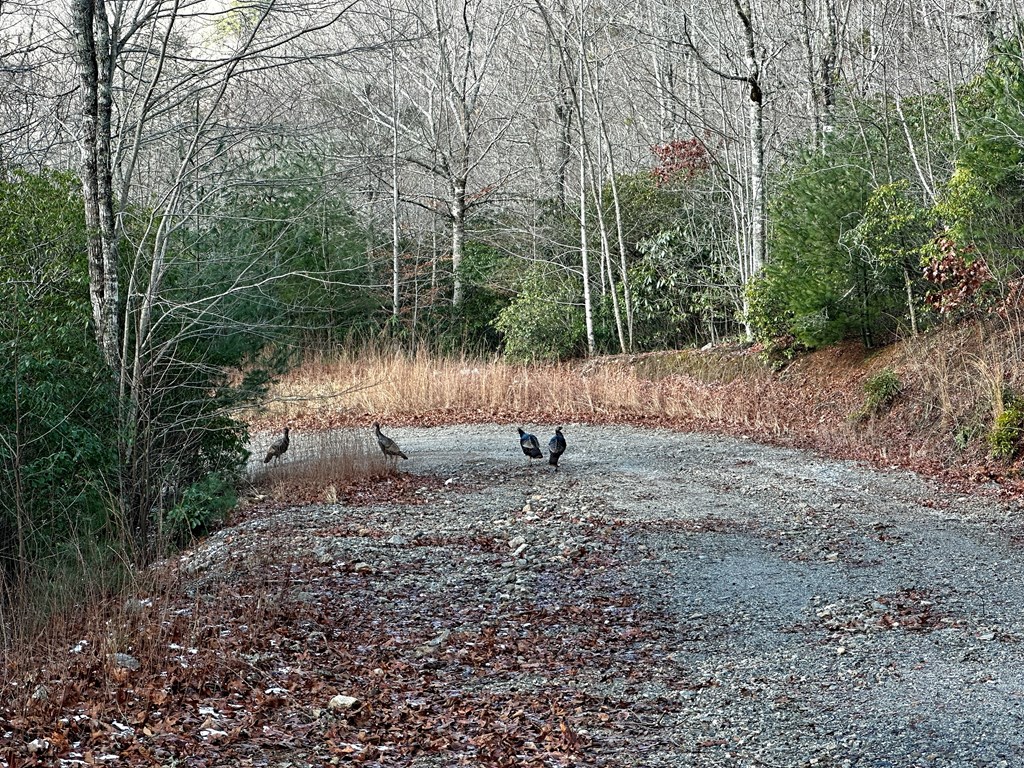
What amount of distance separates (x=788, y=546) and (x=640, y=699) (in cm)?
361

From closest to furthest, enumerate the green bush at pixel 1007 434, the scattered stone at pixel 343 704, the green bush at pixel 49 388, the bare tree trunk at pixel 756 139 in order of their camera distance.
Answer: the scattered stone at pixel 343 704 → the green bush at pixel 49 388 → the green bush at pixel 1007 434 → the bare tree trunk at pixel 756 139

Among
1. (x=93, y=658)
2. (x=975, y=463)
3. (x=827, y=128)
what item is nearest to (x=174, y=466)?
(x=93, y=658)

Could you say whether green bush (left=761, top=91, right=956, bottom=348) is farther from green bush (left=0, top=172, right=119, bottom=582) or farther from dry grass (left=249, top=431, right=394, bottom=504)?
green bush (left=0, top=172, right=119, bottom=582)

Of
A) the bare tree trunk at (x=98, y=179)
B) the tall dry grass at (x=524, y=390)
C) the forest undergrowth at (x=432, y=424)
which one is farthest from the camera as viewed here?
the tall dry grass at (x=524, y=390)

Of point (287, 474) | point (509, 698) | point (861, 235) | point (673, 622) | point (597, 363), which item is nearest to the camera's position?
point (509, 698)

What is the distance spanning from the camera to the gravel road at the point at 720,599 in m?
4.74

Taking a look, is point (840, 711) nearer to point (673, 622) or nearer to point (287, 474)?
point (673, 622)

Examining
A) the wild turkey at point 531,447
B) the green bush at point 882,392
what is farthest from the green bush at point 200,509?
the green bush at point 882,392

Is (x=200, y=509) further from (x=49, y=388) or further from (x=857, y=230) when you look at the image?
(x=857, y=230)

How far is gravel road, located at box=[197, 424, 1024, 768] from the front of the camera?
4738 millimetres

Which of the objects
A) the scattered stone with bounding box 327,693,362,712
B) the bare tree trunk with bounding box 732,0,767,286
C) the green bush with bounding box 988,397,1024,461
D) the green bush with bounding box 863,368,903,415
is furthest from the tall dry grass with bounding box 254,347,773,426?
the scattered stone with bounding box 327,693,362,712

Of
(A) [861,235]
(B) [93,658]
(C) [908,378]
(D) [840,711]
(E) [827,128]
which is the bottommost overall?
(D) [840,711]

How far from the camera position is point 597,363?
20922 millimetres

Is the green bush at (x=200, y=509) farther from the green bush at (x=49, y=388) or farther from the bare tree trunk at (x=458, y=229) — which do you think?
the bare tree trunk at (x=458, y=229)
